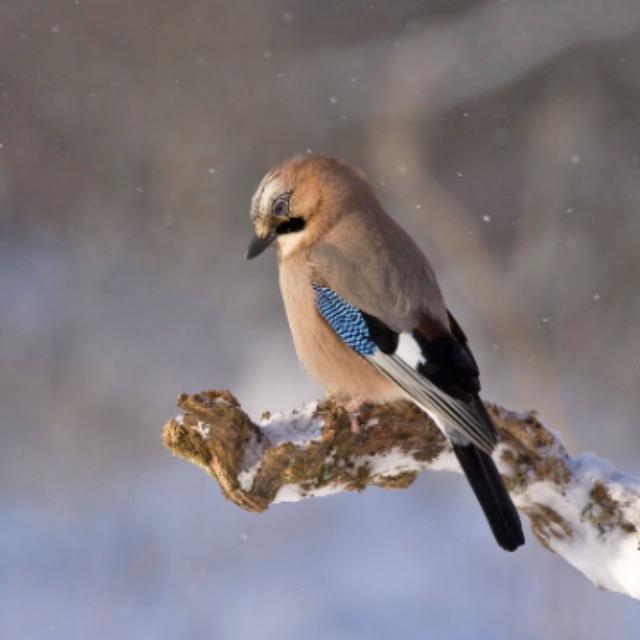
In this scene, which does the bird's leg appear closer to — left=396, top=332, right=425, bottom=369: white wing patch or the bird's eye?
left=396, top=332, right=425, bottom=369: white wing patch

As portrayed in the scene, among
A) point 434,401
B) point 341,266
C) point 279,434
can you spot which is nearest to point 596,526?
point 434,401

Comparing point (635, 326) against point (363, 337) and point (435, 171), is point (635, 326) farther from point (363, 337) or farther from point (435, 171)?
point (363, 337)

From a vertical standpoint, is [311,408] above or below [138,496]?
below

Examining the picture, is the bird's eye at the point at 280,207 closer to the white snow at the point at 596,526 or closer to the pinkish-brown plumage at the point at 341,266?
the pinkish-brown plumage at the point at 341,266

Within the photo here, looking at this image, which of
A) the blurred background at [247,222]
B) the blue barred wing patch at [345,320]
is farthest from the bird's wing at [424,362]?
the blurred background at [247,222]

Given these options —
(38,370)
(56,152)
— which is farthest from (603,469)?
(56,152)

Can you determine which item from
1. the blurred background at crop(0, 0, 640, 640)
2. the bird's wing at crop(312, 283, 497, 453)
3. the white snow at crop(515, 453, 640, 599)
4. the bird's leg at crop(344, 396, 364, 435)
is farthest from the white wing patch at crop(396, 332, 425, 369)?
the blurred background at crop(0, 0, 640, 640)

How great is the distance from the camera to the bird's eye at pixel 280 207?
2133mm

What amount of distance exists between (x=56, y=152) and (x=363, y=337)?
3.09m

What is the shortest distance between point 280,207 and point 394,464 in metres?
0.50

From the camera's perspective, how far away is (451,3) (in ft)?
15.7

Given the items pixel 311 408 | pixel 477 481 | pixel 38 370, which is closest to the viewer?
pixel 477 481

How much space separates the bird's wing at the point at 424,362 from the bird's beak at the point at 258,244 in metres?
0.11

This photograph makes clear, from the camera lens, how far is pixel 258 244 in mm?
2102
